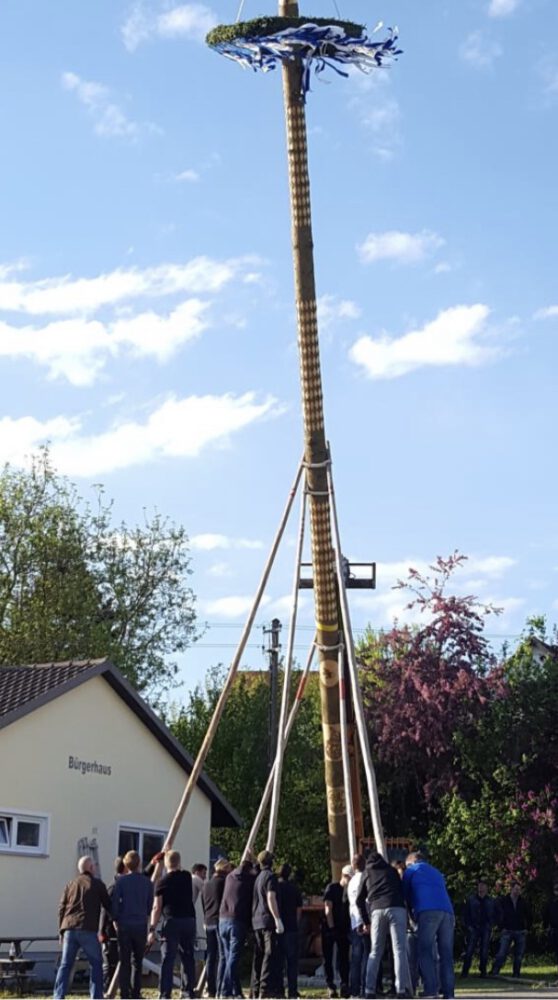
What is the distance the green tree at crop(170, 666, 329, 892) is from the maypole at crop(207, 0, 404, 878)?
16186 mm

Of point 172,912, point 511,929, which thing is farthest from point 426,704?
point 172,912

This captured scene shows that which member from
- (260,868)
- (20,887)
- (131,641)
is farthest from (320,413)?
(131,641)

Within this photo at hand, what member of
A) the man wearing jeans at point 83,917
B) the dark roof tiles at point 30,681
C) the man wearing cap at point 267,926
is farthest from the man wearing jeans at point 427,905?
the dark roof tiles at point 30,681

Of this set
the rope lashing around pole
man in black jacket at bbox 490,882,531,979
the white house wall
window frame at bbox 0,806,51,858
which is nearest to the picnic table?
the white house wall

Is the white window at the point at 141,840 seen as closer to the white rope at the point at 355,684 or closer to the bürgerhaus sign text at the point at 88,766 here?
the bürgerhaus sign text at the point at 88,766

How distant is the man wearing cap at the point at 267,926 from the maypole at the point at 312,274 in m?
2.63

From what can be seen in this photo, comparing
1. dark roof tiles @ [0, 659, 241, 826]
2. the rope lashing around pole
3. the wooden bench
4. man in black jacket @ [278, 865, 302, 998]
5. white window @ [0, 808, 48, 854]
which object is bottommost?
the wooden bench

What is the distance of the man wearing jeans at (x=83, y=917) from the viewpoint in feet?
52.2

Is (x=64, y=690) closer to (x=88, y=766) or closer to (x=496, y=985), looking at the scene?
(x=88, y=766)

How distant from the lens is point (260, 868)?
1850 centimetres

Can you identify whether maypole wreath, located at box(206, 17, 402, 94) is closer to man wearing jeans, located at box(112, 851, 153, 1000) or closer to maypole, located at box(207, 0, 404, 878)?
maypole, located at box(207, 0, 404, 878)

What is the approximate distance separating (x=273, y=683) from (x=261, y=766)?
2.71m

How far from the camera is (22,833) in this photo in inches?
939

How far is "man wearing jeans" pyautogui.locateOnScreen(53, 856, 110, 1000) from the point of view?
15906 millimetres
